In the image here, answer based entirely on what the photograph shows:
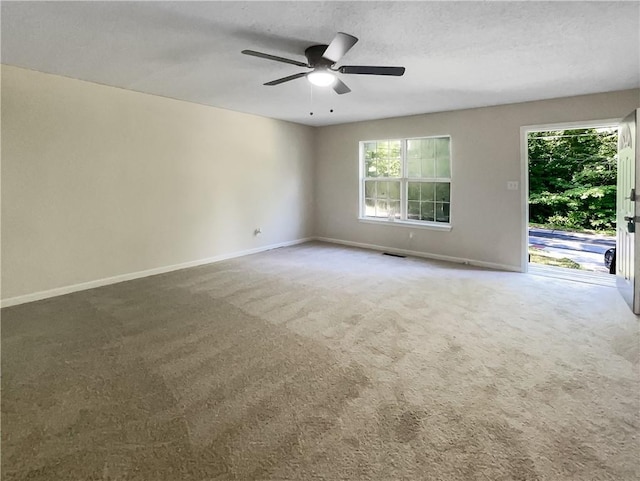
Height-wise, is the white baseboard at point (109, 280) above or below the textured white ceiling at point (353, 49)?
below

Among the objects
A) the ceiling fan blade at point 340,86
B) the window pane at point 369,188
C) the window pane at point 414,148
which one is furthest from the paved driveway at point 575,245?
the ceiling fan blade at point 340,86

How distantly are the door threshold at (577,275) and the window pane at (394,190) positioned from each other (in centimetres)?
243

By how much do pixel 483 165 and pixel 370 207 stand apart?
2.19 metres

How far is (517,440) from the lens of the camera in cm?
178

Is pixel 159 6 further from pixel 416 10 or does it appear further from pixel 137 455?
pixel 137 455

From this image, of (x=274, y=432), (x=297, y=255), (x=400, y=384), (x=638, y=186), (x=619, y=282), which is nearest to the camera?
(x=274, y=432)

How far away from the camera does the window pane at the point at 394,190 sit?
6.46 m

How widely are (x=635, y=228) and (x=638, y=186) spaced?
1.33ft

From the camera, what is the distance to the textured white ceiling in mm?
2357

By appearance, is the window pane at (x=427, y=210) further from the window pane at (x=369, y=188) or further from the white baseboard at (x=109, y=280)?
the white baseboard at (x=109, y=280)

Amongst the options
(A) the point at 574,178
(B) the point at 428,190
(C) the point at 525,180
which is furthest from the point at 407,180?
(A) the point at 574,178

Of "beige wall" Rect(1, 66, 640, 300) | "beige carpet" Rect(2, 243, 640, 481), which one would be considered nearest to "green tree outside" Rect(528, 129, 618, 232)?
"beige wall" Rect(1, 66, 640, 300)

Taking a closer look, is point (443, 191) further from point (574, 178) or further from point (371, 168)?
point (574, 178)

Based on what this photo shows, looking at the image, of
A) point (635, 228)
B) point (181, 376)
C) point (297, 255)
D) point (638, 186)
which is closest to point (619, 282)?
point (635, 228)
